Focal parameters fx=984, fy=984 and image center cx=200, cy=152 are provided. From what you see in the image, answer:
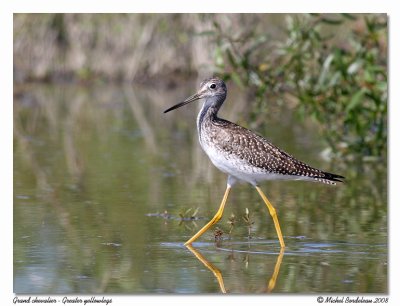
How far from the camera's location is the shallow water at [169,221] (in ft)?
27.6

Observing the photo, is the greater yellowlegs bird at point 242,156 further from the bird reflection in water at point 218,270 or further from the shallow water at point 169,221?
the shallow water at point 169,221

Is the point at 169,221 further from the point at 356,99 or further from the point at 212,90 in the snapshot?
the point at 356,99

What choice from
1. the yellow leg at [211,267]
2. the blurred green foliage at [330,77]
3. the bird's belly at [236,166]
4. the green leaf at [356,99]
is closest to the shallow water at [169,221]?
the yellow leg at [211,267]

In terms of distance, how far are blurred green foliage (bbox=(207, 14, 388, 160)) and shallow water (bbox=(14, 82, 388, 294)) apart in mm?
512

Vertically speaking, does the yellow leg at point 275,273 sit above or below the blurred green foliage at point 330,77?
below

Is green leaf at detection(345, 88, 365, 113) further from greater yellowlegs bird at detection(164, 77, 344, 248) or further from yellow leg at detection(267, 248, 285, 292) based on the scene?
yellow leg at detection(267, 248, 285, 292)

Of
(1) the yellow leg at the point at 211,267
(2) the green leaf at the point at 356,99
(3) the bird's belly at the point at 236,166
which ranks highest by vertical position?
(2) the green leaf at the point at 356,99

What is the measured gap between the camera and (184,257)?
30.0ft

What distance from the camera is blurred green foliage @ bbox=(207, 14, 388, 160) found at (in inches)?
538

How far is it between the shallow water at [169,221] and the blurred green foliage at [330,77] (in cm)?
51

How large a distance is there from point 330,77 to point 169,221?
452cm

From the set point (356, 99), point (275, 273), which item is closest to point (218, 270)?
point (275, 273)

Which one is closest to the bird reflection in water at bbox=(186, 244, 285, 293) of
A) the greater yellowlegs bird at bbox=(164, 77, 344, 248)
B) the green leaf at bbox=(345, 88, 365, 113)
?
the greater yellowlegs bird at bbox=(164, 77, 344, 248)

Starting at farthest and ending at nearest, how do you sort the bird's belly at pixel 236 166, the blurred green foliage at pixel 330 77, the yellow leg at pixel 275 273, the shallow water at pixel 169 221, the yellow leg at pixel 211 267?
the blurred green foliage at pixel 330 77, the bird's belly at pixel 236 166, the shallow water at pixel 169 221, the yellow leg at pixel 211 267, the yellow leg at pixel 275 273
